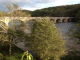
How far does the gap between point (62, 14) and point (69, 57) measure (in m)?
65.8

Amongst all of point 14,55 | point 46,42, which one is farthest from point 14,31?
point 46,42

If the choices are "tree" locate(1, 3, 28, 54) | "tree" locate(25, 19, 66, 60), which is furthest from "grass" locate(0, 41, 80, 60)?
"tree" locate(25, 19, 66, 60)

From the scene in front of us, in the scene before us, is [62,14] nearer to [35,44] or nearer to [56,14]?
[56,14]

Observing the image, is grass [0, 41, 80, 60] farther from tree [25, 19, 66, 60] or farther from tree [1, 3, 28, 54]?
tree [25, 19, 66, 60]

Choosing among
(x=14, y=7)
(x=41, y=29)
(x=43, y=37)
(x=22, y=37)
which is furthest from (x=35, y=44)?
(x=14, y=7)

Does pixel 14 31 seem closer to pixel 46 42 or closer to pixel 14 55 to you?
pixel 14 55

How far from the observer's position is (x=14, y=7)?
10781 mm

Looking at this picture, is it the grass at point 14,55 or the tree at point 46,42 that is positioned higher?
the tree at point 46,42

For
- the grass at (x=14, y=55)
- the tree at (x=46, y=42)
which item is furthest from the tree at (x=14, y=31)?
the tree at (x=46, y=42)

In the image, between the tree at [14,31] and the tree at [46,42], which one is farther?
the tree at [14,31]

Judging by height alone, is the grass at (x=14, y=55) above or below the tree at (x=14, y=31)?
below

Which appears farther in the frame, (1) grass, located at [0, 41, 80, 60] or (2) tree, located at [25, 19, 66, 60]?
(1) grass, located at [0, 41, 80, 60]

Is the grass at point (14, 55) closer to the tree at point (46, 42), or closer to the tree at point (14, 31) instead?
the tree at point (14, 31)

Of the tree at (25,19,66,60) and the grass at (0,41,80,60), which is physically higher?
the tree at (25,19,66,60)
